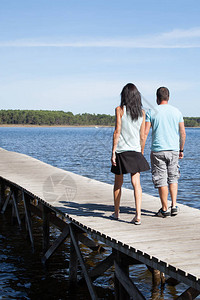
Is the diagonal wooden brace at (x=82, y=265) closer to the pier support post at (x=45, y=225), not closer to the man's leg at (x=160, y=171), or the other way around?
the man's leg at (x=160, y=171)

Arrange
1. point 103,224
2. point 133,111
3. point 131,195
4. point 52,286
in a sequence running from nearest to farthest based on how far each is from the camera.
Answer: point 133,111
point 103,224
point 52,286
point 131,195

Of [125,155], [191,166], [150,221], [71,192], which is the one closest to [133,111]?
[125,155]

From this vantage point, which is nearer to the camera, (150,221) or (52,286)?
(150,221)

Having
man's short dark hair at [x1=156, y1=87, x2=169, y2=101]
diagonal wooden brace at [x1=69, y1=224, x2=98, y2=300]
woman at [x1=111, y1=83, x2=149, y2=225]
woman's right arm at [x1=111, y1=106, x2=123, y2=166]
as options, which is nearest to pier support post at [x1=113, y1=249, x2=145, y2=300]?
diagonal wooden brace at [x1=69, y1=224, x2=98, y2=300]

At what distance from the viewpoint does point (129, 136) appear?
256 inches

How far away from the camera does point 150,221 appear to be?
704cm

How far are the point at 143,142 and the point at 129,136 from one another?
32 centimetres

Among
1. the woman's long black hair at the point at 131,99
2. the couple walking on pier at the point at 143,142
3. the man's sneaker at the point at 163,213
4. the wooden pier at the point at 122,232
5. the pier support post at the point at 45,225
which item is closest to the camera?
the wooden pier at the point at 122,232

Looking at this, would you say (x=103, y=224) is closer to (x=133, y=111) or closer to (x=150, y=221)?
(x=150, y=221)

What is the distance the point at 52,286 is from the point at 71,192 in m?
2.64

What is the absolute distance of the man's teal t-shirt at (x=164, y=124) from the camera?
22.6 ft

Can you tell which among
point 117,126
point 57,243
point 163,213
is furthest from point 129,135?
point 57,243

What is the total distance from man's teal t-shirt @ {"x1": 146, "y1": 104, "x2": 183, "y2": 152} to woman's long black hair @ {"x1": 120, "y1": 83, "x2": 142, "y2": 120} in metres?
0.55

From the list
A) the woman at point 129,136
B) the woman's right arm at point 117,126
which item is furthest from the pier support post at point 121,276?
the woman's right arm at point 117,126
